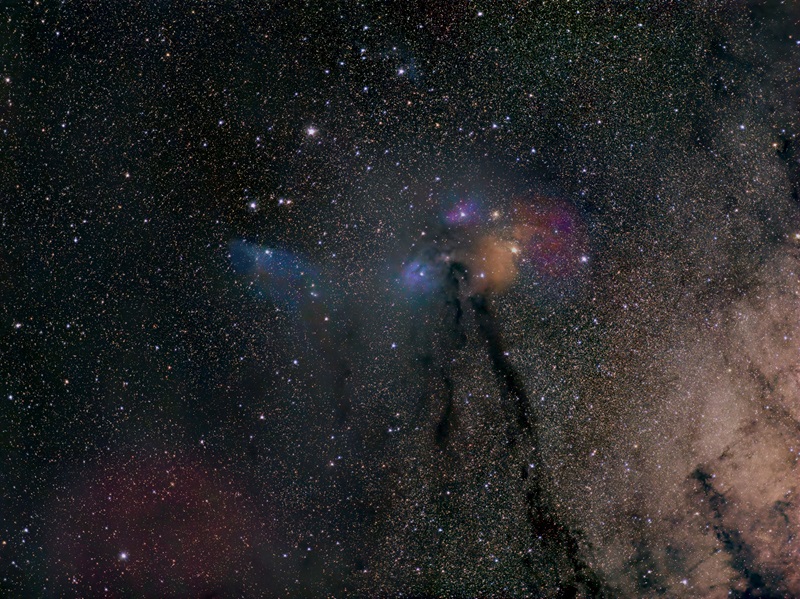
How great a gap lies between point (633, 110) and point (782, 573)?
0.91 metres

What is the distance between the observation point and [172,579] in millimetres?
780

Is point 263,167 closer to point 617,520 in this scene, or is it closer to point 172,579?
point 172,579

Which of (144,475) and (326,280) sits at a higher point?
(326,280)

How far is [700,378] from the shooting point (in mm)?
731

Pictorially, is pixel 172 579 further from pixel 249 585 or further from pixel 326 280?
pixel 326 280

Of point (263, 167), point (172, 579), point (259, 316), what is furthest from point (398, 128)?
point (172, 579)

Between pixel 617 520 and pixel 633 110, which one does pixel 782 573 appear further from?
pixel 633 110

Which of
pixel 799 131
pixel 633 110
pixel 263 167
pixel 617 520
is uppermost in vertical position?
pixel 263 167

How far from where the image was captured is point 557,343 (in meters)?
0.72

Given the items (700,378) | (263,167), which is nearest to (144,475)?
(263,167)

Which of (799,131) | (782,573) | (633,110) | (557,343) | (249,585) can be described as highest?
(633,110)

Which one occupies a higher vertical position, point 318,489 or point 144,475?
point 144,475

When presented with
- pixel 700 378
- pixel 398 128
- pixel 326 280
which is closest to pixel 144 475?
pixel 326 280

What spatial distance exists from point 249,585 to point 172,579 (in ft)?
0.50
